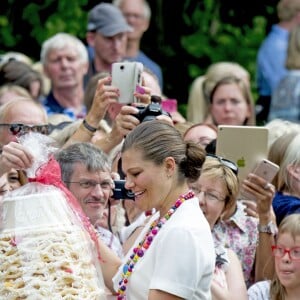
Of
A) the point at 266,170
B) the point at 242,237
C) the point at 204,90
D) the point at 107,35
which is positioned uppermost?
the point at 107,35

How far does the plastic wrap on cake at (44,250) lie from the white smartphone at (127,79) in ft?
6.81

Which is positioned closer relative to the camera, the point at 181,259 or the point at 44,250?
the point at 44,250

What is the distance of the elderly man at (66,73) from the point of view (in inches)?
395

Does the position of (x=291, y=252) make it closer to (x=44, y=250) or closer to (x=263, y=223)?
(x=263, y=223)

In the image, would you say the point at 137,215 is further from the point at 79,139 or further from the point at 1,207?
the point at 1,207

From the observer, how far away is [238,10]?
12.2 meters

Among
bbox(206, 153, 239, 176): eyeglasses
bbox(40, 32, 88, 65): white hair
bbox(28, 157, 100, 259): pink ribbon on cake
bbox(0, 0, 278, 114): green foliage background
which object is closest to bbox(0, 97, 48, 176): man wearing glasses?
bbox(28, 157, 100, 259): pink ribbon on cake

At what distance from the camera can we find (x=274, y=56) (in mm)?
10797

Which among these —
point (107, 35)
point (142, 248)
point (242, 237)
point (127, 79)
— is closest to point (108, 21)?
point (107, 35)

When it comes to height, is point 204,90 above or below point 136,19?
below

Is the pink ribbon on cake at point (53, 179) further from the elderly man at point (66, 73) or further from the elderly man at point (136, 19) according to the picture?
the elderly man at point (136, 19)

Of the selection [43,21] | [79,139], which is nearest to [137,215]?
[79,139]

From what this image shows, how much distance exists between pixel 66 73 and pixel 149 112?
3571 mm

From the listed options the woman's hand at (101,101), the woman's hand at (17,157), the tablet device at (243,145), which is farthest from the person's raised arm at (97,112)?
the woman's hand at (17,157)
